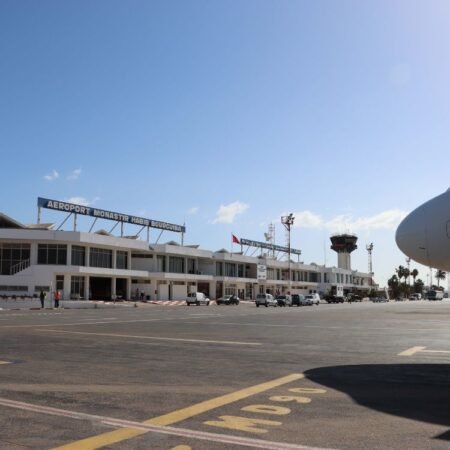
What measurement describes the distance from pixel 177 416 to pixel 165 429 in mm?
650

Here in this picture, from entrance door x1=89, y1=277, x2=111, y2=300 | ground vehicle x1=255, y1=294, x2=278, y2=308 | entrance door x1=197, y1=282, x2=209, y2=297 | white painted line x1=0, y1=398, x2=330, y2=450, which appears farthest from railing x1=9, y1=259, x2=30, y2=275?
white painted line x1=0, y1=398, x2=330, y2=450

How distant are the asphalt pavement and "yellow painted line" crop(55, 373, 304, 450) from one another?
0.01 metres

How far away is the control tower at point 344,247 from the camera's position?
16288 cm

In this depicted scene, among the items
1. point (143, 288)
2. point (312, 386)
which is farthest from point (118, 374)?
point (143, 288)

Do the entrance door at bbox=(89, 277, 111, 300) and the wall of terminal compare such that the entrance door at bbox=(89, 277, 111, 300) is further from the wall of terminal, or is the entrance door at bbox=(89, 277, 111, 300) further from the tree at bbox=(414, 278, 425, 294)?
the tree at bbox=(414, 278, 425, 294)

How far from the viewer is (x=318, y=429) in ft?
20.2

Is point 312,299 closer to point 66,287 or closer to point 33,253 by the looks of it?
point 66,287

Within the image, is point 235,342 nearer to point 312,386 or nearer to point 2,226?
point 312,386

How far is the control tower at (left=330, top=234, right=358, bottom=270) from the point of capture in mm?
162875

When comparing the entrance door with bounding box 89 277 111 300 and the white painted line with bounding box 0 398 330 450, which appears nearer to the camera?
the white painted line with bounding box 0 398 330 450

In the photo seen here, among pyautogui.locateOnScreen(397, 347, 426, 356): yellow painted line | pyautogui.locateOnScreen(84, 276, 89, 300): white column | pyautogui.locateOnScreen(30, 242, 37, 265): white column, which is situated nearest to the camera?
pyautogui.locateOnScreen(397, 347, 426, 356): yellow painted line

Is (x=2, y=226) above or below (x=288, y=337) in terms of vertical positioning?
above

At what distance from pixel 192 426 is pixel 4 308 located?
48535 millimetres

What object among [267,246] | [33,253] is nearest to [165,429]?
[33,253]
